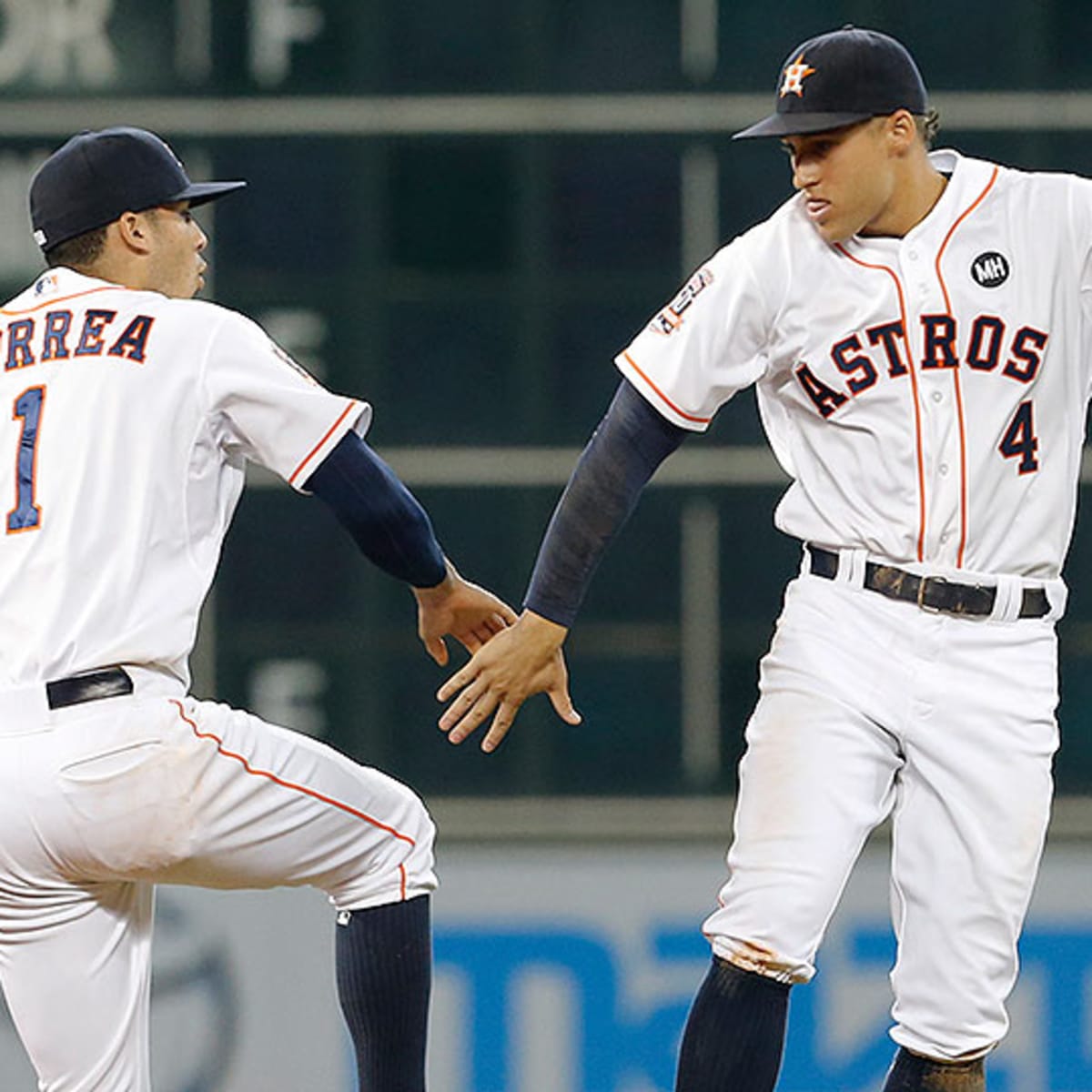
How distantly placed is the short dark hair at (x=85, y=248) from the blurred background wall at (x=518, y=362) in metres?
3.23

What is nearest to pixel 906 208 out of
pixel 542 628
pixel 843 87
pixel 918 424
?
pixel 843 87

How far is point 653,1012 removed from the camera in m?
7.61

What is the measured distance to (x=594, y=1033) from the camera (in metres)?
7.62

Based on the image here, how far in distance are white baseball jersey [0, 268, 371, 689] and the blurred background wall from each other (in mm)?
3432

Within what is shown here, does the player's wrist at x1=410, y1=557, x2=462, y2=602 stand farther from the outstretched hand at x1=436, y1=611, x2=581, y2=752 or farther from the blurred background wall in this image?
the blurred background wall

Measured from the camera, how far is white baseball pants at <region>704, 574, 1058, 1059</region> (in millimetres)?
4258

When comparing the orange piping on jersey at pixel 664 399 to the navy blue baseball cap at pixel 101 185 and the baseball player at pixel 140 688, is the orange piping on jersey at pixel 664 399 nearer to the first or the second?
the baseball player at pixel 140 688

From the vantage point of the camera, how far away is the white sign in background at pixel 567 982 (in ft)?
24.9

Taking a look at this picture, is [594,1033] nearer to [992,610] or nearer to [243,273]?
[243,273]

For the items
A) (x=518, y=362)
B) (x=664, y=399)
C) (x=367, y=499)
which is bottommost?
(x=518, y=362)

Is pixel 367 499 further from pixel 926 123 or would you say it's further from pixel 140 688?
pixel 926 123

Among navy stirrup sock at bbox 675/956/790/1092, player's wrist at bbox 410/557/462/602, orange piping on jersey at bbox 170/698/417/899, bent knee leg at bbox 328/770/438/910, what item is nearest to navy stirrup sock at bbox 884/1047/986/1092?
navy stirrup sock at bbox 675/956/790/1092

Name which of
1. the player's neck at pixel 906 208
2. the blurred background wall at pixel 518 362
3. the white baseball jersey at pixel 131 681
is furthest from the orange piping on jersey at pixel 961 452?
the blurred background wall at pixel 518 362

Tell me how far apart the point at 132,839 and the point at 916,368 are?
1382 millimetres
